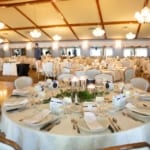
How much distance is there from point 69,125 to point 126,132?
1.84ft

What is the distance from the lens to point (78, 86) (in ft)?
11.6

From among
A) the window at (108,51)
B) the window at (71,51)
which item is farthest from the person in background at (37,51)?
the window at (108,51)

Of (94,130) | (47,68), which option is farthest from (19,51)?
(94,130)

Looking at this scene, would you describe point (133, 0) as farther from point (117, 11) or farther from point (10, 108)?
point (10, 108)

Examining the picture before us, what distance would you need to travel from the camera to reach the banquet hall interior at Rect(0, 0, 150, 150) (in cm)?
205

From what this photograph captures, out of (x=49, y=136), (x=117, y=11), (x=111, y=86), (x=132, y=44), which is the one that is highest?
(x=117, y=11)

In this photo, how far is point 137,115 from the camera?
2395 millimetres

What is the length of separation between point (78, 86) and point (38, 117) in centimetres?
134

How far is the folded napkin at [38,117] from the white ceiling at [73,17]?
920 centimetres

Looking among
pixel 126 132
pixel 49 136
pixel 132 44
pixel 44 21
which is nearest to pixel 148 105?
pixel 126 132

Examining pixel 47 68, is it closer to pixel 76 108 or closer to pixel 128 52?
pixel 76 108

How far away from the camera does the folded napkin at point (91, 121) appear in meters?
2.06

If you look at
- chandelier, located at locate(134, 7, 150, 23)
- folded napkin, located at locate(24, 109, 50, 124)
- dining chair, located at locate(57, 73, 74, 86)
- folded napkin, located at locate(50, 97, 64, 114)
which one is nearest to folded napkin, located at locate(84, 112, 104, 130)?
folded napkin, located at locate(50, 97, 64, 114)

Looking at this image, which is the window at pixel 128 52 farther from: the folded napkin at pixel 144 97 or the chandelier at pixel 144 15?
the folded napkin at pixel 144 97
